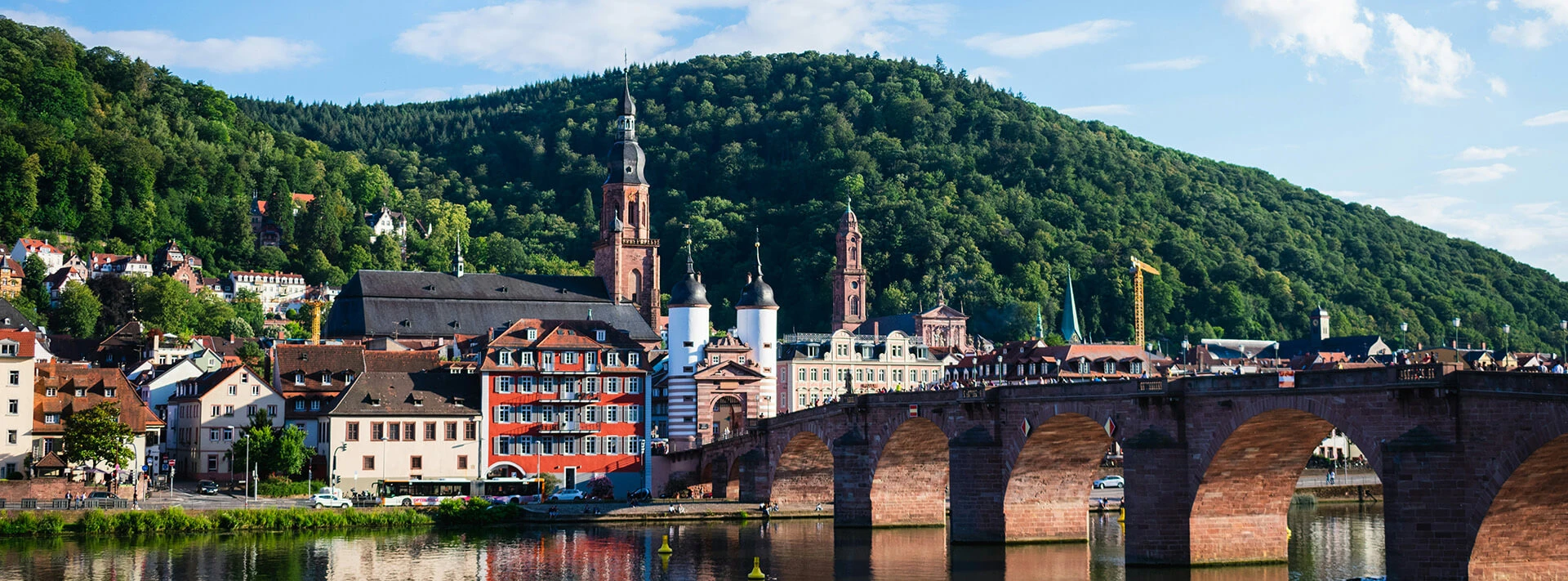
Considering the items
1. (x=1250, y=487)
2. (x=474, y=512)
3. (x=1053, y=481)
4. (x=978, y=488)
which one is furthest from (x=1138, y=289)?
(x=1250, y=487)

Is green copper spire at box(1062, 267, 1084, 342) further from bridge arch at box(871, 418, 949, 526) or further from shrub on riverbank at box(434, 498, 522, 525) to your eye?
shrub on riverbank at box(434, 498, 522, 525)

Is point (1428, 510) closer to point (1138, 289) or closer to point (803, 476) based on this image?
point (803, 476)

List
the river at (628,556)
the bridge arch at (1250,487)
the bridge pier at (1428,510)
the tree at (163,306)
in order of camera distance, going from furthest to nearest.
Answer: the tree at (163,306) → the river at (628,556) → the bridge arch at (1250,487) → the bridge pier at (1428,510)

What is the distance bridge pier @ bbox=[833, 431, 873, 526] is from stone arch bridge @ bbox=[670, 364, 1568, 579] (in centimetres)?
8

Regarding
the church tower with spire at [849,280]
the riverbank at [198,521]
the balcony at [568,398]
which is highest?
the church tower with spire at [849,280]

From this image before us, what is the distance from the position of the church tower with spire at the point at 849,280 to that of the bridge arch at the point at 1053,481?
11692 cm

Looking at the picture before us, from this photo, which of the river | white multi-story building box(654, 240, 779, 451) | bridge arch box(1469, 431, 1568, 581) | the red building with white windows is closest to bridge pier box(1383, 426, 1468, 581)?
bridge arch box(1469, 431, 1568, 581)

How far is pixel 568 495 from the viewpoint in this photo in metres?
90.4

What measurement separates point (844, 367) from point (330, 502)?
183ft

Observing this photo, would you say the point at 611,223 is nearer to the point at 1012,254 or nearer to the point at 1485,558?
the point at 1012,254

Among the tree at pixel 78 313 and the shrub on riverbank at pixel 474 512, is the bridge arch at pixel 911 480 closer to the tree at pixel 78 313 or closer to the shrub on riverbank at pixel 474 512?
the shrub on riverbank at pixel 474 512

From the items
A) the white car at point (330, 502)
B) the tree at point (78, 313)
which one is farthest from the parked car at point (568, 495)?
the tree at point (78, 313)

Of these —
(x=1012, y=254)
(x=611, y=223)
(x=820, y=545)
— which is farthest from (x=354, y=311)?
(x=1012, y=254)

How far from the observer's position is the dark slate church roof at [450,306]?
12888 centimetres
